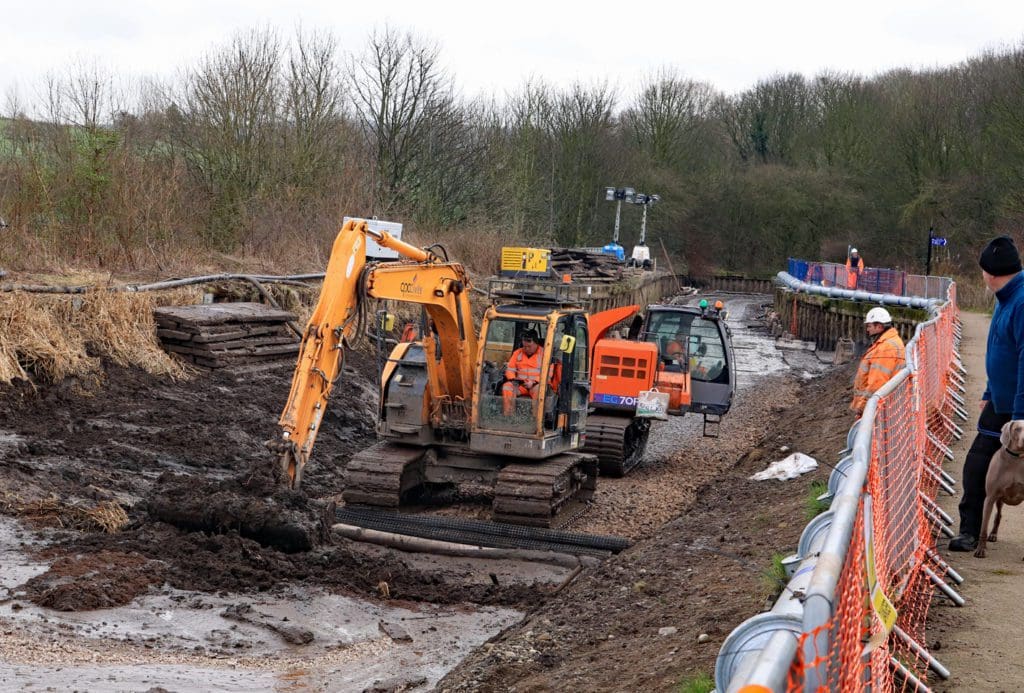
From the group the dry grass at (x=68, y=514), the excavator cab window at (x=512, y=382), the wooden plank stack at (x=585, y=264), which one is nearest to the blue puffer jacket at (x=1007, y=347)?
the excavator cab window at (x=512, y=382)

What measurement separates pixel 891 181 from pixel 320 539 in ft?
154

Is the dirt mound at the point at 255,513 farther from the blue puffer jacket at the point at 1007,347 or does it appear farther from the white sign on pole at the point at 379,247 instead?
the blue puffer jacket at the point at 1007,347

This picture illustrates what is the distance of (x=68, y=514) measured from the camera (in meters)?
10.5

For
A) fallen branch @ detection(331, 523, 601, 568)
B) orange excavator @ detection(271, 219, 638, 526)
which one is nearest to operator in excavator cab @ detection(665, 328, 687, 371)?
orange excavator @ detection(271, 219, 638, 526)

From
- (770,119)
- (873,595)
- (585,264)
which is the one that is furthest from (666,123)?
(873,595)

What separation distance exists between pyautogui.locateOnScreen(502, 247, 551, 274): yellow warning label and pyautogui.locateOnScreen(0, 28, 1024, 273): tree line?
610 cm

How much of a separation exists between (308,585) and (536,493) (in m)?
3.09

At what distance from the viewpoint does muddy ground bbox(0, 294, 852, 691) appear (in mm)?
7176

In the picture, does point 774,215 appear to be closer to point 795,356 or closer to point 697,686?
point 795,356

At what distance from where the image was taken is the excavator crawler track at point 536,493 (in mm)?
11805

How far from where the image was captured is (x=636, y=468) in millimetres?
16719

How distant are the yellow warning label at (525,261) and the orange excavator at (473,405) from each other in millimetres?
6222

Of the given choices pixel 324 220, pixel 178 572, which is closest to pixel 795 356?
pixel 324 220

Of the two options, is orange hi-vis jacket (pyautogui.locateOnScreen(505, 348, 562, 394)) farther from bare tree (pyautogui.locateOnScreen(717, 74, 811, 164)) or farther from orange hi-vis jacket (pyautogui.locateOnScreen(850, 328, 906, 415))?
bare tree (pyautogui.locateOnScreen(717, 74, 811, 164))
